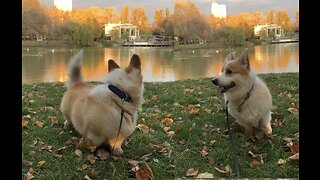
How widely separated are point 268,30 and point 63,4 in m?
1.97

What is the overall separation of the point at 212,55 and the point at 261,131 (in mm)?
841

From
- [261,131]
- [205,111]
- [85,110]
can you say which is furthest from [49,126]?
[261,131]

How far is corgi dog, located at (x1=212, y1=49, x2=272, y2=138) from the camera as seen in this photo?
2650 mm

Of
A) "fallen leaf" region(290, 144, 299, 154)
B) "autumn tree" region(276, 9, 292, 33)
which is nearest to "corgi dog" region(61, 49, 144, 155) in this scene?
"fallen leaf" region(290, 144, 299, 154)

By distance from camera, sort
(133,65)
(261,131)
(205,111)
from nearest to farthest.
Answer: (133,65)
(261,131)
(205,111)

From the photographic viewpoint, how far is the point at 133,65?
2.27 m

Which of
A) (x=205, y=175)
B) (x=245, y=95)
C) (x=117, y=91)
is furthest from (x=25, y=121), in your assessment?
(x=245, y=95)

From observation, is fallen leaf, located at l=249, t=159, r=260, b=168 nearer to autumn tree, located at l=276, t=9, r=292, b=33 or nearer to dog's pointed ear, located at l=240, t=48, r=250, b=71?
dog's pointed ear, located at l=240, t=48, r=250, b=71

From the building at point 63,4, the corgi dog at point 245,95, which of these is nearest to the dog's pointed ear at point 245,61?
the corgi dog at point 245,95

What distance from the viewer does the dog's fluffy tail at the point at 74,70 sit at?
264 centimetres

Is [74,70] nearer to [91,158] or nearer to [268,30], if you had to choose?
[91,158]

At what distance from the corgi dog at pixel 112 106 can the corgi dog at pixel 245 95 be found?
76 centimetres

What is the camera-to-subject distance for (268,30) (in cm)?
305
